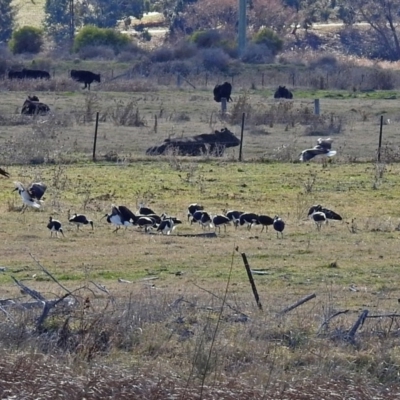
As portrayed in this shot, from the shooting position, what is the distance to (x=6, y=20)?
321ft

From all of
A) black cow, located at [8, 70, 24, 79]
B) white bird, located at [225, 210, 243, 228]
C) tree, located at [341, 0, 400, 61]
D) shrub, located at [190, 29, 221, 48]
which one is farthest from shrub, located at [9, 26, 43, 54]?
white bird, located at [225, 210, 243, 228]

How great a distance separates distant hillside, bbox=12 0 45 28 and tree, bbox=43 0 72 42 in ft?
8.59

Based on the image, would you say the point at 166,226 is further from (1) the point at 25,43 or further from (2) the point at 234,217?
(1) the point at 25,43

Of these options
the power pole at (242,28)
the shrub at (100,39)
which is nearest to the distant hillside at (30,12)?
the shrub at (100,39)

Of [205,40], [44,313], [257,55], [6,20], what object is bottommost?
[257,55]

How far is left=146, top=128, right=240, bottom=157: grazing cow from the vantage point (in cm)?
3111

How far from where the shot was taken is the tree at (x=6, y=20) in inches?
3826

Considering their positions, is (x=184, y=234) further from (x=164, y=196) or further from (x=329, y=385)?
(x=329, y=385)

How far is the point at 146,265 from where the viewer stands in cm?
1672

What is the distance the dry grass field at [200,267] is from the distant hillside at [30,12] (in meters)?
72.8

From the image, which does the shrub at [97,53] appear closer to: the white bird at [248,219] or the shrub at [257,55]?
the shrub at [257,55]

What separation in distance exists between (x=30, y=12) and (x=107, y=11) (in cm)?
783

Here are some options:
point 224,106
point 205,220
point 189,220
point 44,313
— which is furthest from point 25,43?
point 44,313

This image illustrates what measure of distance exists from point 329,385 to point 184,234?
1061 centimetres
